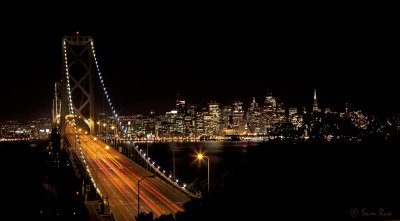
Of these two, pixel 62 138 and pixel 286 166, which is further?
pixel 62 138

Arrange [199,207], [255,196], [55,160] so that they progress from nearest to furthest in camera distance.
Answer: [199,207] → [255,196] → [55,160]

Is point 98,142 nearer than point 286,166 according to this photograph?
No

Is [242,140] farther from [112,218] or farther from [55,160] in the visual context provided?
[112,218]

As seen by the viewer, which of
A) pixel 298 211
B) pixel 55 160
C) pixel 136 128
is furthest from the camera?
pixel 136 128

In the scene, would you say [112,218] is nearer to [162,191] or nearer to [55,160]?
[162,191]

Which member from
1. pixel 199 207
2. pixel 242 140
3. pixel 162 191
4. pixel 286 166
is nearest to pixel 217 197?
pixel 199 207

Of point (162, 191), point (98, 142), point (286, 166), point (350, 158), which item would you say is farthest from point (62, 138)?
point (162, 191)
